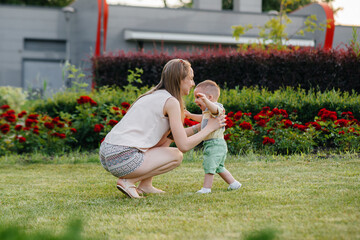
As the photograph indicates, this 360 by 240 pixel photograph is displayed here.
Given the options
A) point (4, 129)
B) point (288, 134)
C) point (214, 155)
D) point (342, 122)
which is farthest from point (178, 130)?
point (4, 129)

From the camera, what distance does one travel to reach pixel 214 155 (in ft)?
12.7

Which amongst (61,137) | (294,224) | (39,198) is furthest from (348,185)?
(61,137)

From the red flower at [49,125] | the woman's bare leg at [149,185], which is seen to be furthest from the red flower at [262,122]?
the red flower at [49,125]

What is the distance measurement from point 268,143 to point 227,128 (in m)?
0.69

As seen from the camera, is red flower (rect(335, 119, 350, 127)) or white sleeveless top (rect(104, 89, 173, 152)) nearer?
white sleeveless top (rect(104, 89, 173, 152))

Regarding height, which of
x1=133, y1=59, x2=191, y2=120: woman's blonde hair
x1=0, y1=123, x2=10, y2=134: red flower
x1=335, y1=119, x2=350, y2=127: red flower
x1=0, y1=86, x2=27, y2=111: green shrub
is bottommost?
x1=0, y1=86, x2=27, y2=111: green shrub

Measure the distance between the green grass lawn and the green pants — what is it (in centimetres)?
23

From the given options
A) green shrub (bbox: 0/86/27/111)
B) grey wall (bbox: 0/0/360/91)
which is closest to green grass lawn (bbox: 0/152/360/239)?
green shrub (bbox: 0/86/27/111)

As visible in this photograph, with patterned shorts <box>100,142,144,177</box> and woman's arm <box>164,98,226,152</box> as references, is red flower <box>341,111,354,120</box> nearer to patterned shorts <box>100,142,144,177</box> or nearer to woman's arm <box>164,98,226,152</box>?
woman's arm <box>164,98,226,152</box>

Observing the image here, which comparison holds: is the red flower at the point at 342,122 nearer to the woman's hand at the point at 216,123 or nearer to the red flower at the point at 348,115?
the red flower at the point at 348,115

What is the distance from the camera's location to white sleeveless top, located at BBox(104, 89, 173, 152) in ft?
12.7

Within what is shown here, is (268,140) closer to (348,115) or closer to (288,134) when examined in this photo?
(288,134)

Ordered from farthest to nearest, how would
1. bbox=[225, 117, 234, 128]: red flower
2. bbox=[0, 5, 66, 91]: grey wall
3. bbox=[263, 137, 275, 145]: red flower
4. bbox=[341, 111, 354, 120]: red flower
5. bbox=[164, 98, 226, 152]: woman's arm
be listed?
1. bbox=[0, 5, 66, 91]: grey wall
2. bbox=[341, 111, 354, 120]: red flower
3. bbox=[225, 117, 234, 128]: red flower
4. bbox=[263, 137, 275, 145]: red flower
5. bbox=[164, 98, 226, 152]: woman's arm

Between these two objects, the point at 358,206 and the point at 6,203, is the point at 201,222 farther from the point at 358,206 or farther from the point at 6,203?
the point at 6,203
